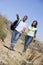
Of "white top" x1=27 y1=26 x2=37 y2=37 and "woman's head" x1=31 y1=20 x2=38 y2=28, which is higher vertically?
"woman's head" x1=31 y1=20 x2=38 y2=28

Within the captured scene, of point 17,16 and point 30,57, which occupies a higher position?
point 17,16

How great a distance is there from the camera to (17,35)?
13.9 m

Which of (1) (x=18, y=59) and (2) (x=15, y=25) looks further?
(2) (x=15, y=25)

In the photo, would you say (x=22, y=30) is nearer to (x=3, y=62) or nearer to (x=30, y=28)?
(x=30, y=28)

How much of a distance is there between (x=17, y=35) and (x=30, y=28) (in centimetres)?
66

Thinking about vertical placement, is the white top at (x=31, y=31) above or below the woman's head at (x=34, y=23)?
below

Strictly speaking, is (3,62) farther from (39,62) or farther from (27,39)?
(27,39)

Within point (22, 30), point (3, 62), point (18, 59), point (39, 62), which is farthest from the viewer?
point (22, 30)

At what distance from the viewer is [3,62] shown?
1081cm

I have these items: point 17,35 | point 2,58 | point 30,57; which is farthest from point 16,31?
point 2,58

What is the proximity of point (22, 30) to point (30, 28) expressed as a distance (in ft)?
1.64

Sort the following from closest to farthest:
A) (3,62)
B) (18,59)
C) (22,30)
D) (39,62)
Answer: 1. (3,62)
2. (18,59)
3. (39,62)
4. (22,30)

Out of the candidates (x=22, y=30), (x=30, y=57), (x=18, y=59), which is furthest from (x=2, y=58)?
(x=22, y=30)

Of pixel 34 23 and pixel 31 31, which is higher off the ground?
pixel 34 23
